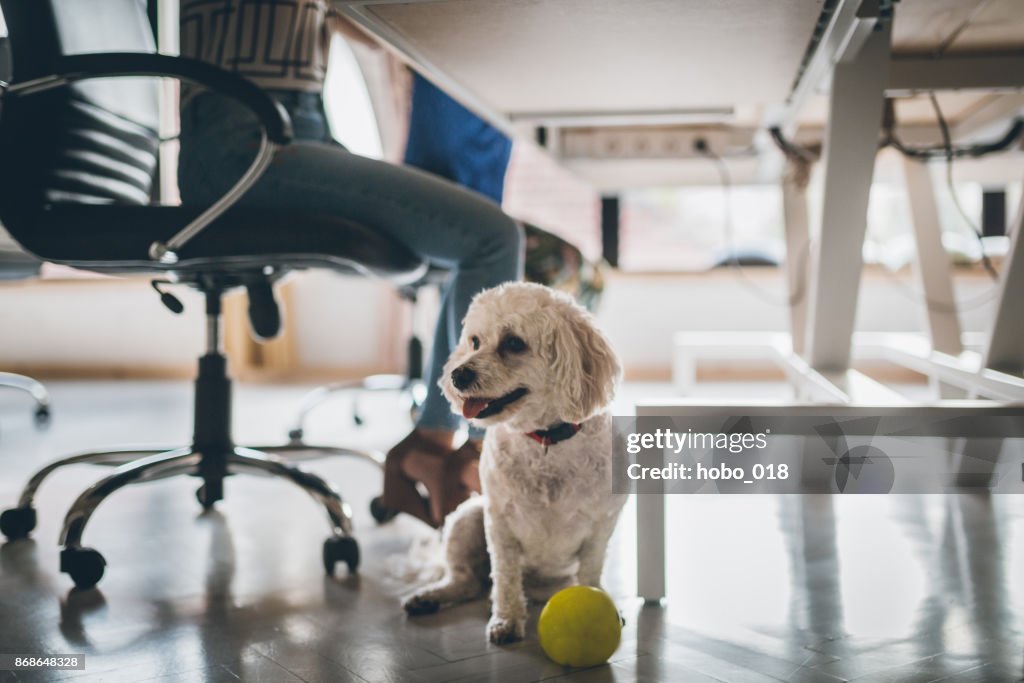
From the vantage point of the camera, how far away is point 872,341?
262 cm

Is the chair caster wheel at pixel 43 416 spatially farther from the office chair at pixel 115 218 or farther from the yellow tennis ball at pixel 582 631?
the yellow tennis ball at pixel 582 631

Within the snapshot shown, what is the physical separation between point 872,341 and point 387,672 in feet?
6.75

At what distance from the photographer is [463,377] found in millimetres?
1083

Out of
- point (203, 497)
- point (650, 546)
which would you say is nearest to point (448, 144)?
point (203, 497)

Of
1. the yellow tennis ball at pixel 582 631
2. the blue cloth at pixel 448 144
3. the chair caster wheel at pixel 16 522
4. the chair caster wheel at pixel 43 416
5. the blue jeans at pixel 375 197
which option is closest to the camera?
the yellow tennis ball at pixel 582 631

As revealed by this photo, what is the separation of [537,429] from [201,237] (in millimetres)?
555

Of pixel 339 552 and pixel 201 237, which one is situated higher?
pixel 201 237

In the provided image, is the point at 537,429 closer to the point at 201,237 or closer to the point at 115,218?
the point at 201,237

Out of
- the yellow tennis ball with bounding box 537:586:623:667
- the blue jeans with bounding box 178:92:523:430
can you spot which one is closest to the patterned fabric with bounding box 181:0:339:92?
the blue jeans with bounding box 178:92:523:430

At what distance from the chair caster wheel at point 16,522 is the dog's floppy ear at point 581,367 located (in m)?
1.04

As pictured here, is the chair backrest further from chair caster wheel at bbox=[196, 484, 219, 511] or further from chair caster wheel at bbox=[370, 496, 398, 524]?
chair caster wheel at bbox=[370, 496, 398, 524]

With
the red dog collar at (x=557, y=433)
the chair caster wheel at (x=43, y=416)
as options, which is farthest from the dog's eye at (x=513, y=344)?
the chair caster wheel at (x=43, y=416)

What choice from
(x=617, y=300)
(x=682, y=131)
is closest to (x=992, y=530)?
(x=682, y=131)

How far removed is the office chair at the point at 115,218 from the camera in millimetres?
1231
